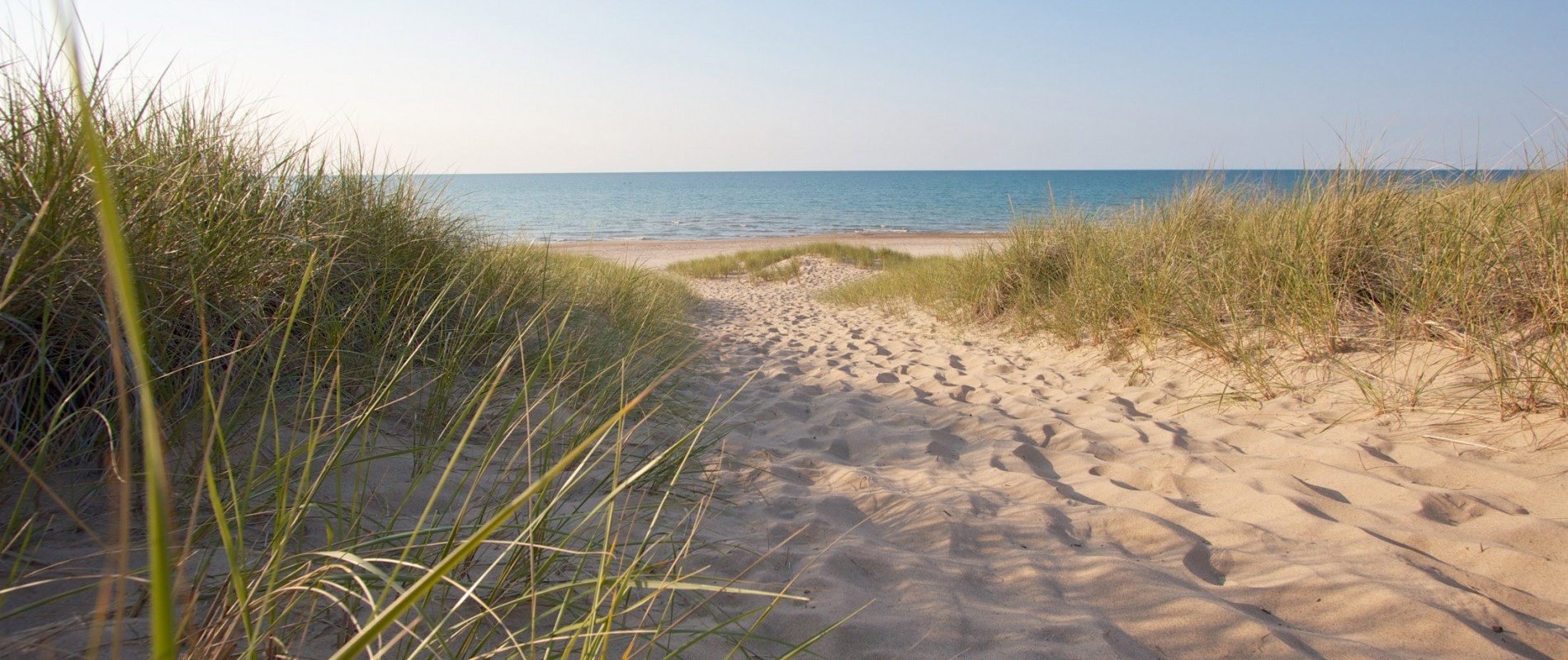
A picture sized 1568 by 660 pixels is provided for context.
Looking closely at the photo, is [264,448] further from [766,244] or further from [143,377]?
[766,244]

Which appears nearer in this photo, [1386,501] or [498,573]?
[498,573]

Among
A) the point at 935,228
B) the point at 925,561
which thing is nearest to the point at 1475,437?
the point at 925,561

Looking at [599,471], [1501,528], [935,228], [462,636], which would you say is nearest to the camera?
[462,636]

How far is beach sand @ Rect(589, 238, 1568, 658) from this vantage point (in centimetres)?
167

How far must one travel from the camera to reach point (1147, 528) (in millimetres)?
2217

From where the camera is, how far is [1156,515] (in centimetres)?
231

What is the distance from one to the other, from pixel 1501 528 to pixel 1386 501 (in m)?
0.27

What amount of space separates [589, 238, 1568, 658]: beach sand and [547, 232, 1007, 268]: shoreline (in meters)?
14.9

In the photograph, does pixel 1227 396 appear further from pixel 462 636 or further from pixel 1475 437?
pixel 462 636

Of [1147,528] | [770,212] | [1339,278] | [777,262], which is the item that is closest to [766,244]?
[777,262]

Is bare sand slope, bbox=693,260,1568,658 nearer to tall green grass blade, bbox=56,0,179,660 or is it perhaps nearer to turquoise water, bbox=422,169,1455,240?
tall green grass blade, bbox=56,0,179,660

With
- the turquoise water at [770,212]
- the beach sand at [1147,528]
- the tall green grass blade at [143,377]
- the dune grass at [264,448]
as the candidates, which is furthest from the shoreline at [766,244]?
the tall green grass blade at [143,377]

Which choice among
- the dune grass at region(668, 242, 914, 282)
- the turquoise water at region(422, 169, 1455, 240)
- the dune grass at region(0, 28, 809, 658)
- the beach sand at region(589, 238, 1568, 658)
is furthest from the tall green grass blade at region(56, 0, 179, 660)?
the dune grass at region(668, 242, 914, 282)

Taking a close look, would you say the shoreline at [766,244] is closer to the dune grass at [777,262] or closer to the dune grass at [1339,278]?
the dune grass at [777,262]
